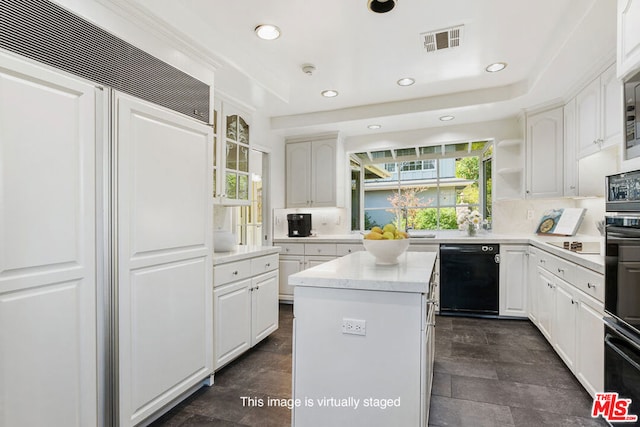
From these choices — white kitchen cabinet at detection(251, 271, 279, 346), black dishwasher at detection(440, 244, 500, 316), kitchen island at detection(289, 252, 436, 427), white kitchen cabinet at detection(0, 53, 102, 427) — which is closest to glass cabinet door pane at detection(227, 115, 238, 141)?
white kitchen cabinet at detection(251, 271, 279, 346)

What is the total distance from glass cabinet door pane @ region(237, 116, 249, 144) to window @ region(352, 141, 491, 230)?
91.0 inches

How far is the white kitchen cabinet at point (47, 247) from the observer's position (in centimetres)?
125

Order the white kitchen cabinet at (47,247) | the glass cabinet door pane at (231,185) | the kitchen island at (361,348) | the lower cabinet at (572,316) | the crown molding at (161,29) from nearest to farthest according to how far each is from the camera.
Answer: the white kitchen cabinet at (47,247), the kitchen island at (361,348), the crown molding at (161,29), the lower cabinet at (572,316), the glass cabinet door pane at (231,185)

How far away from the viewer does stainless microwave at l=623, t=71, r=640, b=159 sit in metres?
1.54

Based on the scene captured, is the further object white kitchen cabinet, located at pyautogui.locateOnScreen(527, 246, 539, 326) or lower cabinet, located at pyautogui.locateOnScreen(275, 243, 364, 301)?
lower cabinet, located at pyautogui.locateOnScreen(275, 243, 364, 301)

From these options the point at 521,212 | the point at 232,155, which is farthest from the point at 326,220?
the point at 521,212

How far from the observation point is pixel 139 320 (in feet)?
5.80

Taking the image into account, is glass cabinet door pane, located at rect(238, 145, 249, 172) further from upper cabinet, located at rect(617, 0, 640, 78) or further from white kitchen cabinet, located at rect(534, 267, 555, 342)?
white kitchen cabinet, located at rect(534, 267, 555, 342)

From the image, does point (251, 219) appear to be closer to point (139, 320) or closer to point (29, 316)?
point (139, 320)

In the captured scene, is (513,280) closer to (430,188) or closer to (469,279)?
(469,279)

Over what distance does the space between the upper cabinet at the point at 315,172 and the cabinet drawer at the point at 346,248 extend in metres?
0.62

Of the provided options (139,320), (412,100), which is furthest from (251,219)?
(139,320)

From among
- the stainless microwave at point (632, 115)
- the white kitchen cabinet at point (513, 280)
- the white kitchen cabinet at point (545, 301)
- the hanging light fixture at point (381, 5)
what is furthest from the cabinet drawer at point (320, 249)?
the stainless microwave at point (632, 115)

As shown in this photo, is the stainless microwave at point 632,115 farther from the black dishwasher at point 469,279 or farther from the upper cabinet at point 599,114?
the black dishwasher at point 469,279
